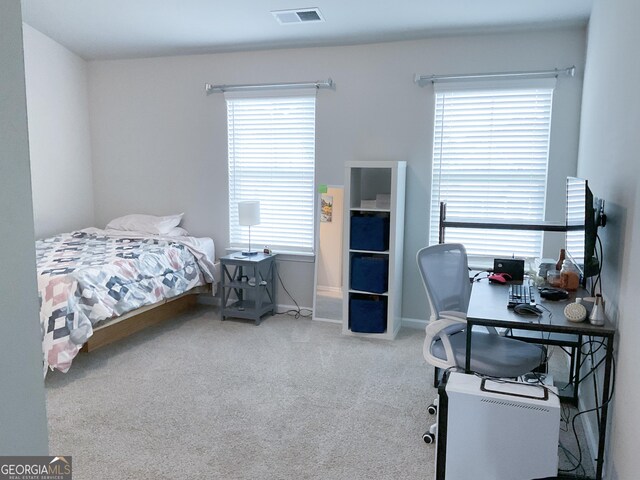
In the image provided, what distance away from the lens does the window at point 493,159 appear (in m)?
3.95

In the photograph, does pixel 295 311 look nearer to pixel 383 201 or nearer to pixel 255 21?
pixel 383 201

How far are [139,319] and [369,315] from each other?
1971 millimetres

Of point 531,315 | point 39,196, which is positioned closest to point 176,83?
Result: point 39,196

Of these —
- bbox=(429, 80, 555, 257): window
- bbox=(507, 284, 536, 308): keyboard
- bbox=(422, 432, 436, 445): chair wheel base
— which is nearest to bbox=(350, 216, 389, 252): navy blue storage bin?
bbox=(429, 80, 555, 257): window

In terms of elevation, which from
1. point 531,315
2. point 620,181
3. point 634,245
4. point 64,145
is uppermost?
point 64,145

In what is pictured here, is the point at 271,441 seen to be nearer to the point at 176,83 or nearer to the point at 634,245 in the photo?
the point at 634,245

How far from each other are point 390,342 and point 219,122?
2702 millimetres

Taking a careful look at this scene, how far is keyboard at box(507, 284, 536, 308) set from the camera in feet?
7.83

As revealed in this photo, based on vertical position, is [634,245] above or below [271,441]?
above

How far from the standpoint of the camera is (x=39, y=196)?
4781 millimetres

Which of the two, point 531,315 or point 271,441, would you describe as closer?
point 531,315

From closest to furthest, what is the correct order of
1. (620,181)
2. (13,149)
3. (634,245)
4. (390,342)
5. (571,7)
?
(13,149)
(634,245)
(620,181)
(571,7)
(390,342)

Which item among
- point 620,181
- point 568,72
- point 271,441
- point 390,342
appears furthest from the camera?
point 390,342

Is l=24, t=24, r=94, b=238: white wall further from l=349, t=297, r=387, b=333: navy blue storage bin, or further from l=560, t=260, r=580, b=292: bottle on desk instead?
l=560, t=260, r=580, b=292: bottle on desk
